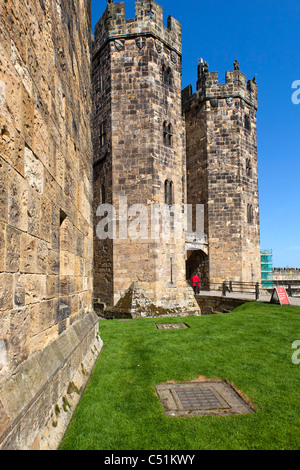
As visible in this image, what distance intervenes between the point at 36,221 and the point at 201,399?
310 cm

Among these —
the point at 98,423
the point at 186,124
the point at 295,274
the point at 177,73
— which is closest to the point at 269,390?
the point at 98,423

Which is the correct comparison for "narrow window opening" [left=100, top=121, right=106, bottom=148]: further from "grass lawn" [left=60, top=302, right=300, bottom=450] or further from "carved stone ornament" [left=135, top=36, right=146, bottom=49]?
"grass lawn" [left=60, top=302, right=300, bottom=450]

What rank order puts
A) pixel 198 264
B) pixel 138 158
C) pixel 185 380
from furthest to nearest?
pixel 198 264 → pixel 138 158 → pixel 185 380

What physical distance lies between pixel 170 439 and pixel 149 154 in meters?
12.4

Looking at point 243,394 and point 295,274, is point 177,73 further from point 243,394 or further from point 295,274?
point 295,274

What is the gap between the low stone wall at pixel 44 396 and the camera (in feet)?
7.49

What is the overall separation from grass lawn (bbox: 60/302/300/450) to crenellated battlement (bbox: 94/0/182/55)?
13.0 meters

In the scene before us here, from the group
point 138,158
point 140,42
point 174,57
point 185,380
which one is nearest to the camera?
point 185,380

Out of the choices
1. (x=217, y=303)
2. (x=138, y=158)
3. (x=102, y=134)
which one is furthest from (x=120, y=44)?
(x=217, y=303)

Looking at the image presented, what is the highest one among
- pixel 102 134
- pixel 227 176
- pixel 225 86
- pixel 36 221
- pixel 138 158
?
pixel 225 86

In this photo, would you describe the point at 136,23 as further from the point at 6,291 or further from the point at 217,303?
the point at 6,291

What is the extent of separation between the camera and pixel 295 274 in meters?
39.5

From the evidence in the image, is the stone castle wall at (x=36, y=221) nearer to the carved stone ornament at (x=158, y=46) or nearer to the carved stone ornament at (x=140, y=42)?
the carved stone ornament at (x=140, y=42)

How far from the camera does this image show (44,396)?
117 inches
